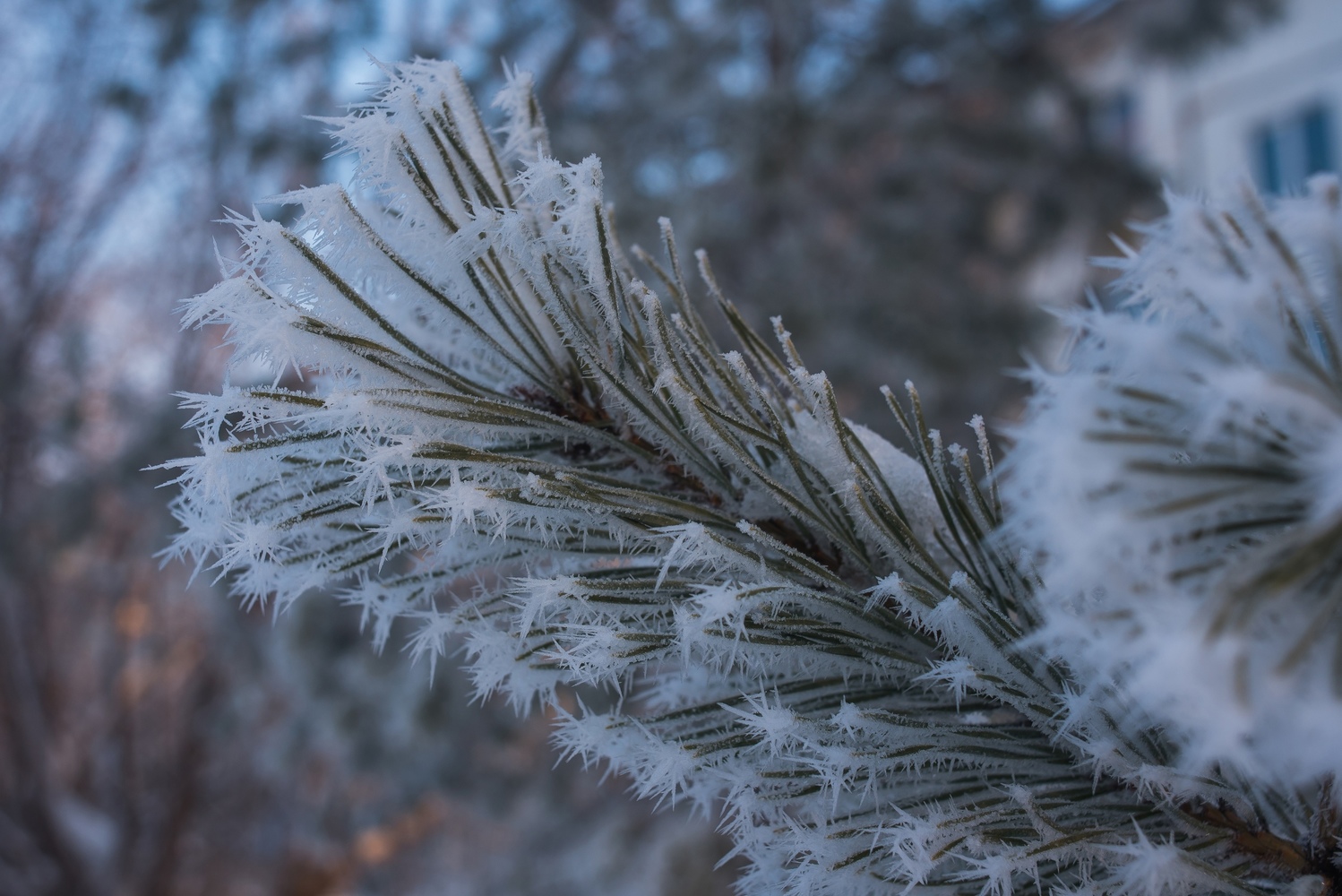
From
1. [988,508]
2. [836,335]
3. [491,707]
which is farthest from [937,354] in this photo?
[988,508]

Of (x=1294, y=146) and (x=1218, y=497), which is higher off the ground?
(x=1218, y=497)

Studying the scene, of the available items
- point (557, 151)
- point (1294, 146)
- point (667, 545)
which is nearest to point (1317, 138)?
point (1294, 146)

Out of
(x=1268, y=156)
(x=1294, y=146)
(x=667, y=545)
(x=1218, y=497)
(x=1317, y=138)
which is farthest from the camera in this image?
(x=1268, y=156)

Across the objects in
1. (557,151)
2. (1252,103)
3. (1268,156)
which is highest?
(557,151)

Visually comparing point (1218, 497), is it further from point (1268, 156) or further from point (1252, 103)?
point (1252, 103)

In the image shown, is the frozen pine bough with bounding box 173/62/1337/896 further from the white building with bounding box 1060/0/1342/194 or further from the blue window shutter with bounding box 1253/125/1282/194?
the blue window shutter with bounding box 1253/125/1282/194

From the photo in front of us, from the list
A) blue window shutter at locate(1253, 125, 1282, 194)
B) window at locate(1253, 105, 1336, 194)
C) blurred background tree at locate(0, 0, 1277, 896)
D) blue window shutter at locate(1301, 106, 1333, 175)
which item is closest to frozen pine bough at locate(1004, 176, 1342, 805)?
blurred background tree at locate(0, 0, 1277, 896)
